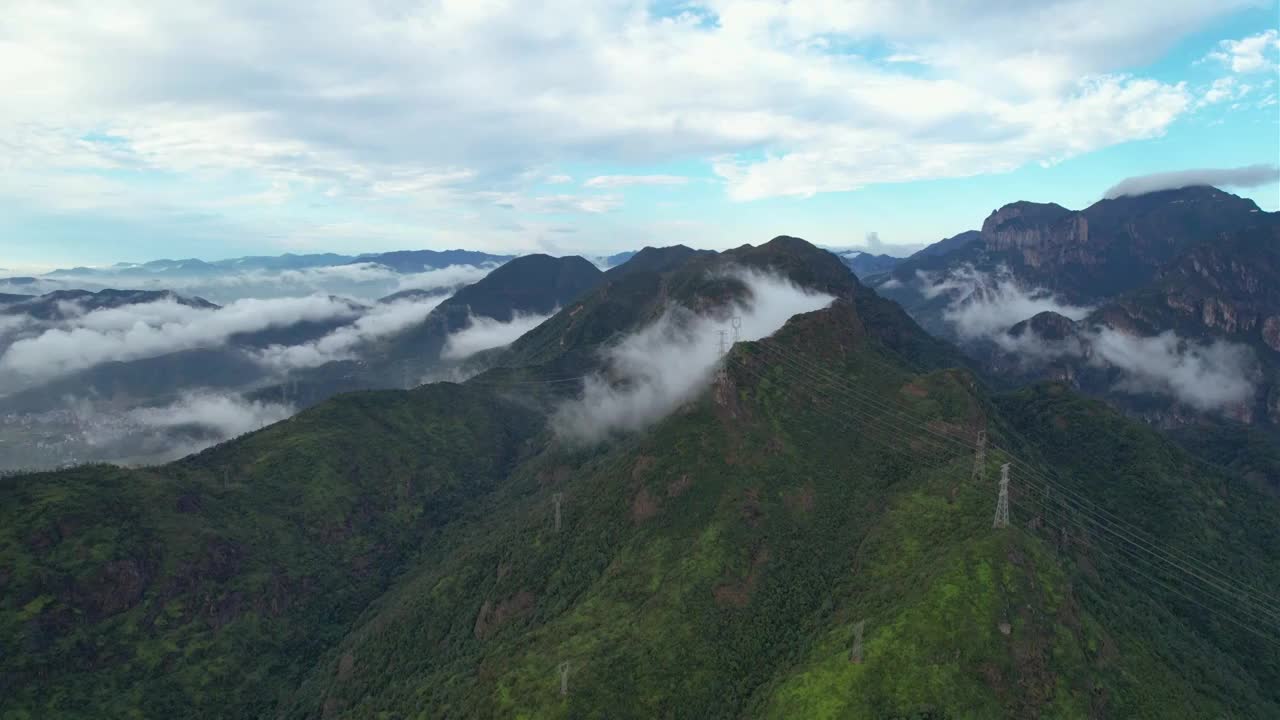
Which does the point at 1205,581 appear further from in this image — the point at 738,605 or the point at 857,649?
the point at 738,605

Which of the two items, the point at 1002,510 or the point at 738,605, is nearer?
the point at 1002,510

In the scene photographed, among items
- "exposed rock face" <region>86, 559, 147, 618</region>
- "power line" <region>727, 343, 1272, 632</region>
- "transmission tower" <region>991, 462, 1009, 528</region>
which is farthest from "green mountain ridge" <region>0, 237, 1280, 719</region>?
"power line" <region>727, 343, 1272, 632</region>

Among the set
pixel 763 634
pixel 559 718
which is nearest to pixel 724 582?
pixel 763 634

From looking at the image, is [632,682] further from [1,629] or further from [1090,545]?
[1,629]

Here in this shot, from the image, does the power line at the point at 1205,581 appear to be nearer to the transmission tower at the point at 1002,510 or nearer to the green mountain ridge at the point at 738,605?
the green mountain ridge at the point at 738,605

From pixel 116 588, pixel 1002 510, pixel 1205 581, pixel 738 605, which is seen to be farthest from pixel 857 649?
pixel 116 588

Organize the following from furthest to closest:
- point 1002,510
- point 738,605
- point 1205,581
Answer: point 1205,581, point 738,605, point 1002,510

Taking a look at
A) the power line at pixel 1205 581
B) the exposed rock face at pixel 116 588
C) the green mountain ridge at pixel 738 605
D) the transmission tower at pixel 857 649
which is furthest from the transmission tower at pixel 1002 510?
the exposed rock face at pixel 116 588

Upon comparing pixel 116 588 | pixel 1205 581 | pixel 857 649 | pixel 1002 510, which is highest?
pixel 1002 510

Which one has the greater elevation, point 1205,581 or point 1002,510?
point 1002,510

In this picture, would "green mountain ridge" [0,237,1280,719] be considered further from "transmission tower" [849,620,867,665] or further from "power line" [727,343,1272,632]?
"power line" [727,343,1272,632]

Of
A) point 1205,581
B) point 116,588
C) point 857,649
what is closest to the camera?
point 857,649

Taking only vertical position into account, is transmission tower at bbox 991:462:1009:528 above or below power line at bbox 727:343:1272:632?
above
